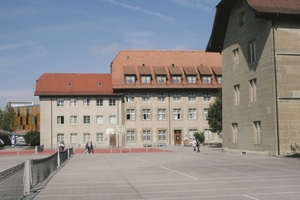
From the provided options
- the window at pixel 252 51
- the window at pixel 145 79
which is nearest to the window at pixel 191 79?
the window at pixel 145 79

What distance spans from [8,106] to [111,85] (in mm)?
48204

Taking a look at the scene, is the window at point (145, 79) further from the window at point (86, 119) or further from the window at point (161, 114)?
the window at point (86, 119)

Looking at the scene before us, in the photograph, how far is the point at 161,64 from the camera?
74125mm

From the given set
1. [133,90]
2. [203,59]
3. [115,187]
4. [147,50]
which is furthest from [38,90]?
[115,187]

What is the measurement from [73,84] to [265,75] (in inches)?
1683

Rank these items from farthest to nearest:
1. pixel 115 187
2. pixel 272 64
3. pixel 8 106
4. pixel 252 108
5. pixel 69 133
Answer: pixel 8 106, pixel 69 133, pixel 252 108, pixel 272 64, pixel 115 187

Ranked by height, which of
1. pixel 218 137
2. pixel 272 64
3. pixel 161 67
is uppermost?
pixel 161 67

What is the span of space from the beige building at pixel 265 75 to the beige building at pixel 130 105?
29.4 metres

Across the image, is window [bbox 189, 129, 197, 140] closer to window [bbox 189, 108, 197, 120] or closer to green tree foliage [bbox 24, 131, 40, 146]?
window [bbox 189, 108, 197, 120]

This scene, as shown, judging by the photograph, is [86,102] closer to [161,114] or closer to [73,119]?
[73,119]

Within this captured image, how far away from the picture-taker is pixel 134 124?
230 ft

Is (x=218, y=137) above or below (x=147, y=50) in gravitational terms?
below

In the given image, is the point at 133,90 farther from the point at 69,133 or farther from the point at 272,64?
the point at 272,64

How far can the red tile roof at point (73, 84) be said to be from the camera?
2749 inches
